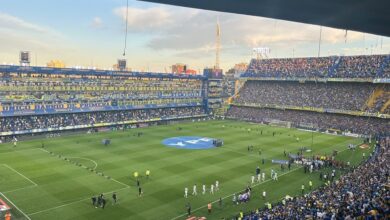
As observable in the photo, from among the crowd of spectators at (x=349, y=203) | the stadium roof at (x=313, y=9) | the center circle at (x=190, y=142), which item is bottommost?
the center circle at (x=190, y=142)

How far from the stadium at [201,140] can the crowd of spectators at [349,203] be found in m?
0.14

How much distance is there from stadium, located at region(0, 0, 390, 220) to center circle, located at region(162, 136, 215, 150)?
192 millimetres

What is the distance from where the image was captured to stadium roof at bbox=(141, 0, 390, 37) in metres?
10.5

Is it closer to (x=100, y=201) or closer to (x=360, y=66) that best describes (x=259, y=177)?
(x=100, y=201)

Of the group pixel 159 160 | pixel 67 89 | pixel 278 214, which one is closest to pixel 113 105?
pixel 67 89

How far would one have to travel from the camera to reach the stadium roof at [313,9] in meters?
10.5

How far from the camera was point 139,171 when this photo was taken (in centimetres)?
3988

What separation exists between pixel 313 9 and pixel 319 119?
239 feet

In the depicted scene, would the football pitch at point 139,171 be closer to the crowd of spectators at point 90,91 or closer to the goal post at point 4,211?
the goal post at point 4,211

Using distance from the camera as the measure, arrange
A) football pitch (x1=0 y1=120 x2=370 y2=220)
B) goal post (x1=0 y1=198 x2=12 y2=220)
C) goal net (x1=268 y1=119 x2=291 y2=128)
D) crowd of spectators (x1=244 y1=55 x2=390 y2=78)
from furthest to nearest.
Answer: goal net (x1=268 y1=119 x2=291 y2=128) → crowd of spectators (x1=244 y1=55 x2=390 y2=78) → football pitch (x1=0 y1=120 x2=370 y2=220) → goal post (x1=0 y1=198 x2=12 y2=220)

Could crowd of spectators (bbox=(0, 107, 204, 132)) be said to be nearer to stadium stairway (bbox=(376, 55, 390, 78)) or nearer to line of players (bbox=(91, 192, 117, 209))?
line of players (bbox=(91, 192, 117, 209))

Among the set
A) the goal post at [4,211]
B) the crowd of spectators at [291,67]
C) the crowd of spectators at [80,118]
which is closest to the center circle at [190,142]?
the crowd of spectators at [80,118]

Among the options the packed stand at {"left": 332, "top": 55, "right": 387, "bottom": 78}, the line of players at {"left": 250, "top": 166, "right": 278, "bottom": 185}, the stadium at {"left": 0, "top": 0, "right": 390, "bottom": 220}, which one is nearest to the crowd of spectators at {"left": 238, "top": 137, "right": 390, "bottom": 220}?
the stadium at {"left": 0, "top": 0, "right": 390, "bottom": 220}

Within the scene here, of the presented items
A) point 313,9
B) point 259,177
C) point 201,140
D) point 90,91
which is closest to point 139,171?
point 259,177
